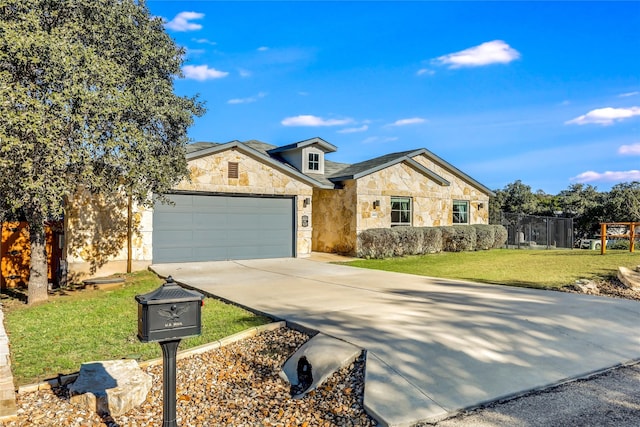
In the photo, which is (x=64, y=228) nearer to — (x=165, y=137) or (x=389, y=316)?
(x=165, y=137)

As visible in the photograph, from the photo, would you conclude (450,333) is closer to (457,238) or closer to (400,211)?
(400,211)

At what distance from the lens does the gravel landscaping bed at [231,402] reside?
3.92 m

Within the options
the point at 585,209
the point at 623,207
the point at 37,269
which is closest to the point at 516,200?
the point at 585,209

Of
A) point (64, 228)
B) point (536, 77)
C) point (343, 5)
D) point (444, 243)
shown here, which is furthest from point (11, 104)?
point (444, 243)

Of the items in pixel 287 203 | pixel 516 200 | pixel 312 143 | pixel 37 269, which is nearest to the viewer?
pixel 37 269

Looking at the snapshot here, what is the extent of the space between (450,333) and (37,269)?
336 inches

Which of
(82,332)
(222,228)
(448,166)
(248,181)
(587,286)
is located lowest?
(82,332)

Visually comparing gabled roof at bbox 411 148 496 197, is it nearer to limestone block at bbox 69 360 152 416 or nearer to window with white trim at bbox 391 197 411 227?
window with white trim at bbox 391 197 411 227

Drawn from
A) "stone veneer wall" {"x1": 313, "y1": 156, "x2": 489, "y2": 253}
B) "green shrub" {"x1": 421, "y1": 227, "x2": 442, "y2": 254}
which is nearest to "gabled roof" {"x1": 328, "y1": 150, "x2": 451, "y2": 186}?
"stone veneer wall" {"x1": 313, "y1": 156, "x2": 489, "y2": 253}

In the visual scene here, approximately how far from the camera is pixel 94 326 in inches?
276

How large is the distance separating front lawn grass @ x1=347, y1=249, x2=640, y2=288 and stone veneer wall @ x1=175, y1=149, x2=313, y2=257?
249 cm

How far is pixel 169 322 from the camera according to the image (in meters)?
3.17

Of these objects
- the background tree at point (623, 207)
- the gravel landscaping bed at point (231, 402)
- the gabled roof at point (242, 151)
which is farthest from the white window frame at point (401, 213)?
the background tree at point (623, 207)

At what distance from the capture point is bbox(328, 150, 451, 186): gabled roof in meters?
18.4
